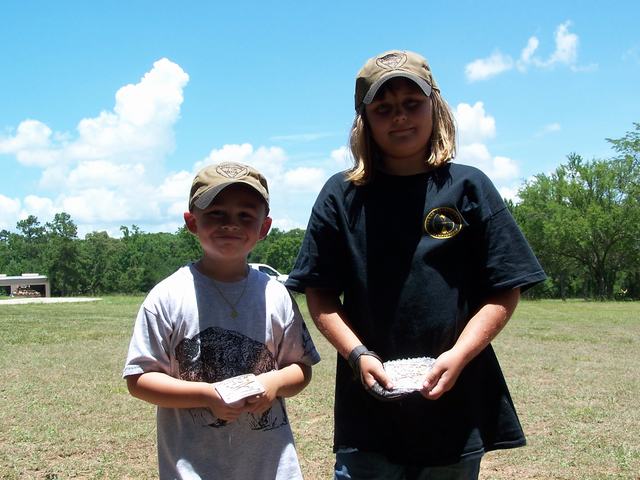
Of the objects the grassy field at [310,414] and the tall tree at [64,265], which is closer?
the grassy field at [310,414]

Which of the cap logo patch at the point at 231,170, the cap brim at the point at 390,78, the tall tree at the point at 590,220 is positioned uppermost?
the tall tree at the point at 590,220

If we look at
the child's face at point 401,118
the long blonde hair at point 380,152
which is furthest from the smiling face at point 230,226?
the child's face at point 401,118

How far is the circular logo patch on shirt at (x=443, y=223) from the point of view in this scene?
1968 millimetres

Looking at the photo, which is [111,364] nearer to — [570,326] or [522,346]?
[522,346]

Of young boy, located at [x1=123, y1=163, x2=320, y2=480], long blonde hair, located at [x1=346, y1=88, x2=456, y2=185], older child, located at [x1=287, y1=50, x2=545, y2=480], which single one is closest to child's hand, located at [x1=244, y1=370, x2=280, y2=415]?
young boy, located at [x1=123, y1=163, x2=320, y2=480]

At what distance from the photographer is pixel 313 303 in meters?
2.06

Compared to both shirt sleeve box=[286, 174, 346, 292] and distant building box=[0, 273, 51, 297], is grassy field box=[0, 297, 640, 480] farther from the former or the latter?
distant building box=[0, 273, 51, 297]

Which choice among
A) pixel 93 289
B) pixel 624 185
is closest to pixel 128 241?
pixel 93 289

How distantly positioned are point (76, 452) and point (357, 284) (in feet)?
12.4

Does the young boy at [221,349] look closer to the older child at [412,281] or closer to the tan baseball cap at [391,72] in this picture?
the older child at [412,281]

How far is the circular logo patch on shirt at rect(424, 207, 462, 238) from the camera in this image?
197cm

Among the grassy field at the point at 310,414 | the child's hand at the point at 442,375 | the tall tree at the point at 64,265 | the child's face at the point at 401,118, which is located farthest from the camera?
the tall tree at the point at 64,265

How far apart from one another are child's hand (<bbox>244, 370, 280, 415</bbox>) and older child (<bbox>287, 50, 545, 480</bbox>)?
8.1 inches

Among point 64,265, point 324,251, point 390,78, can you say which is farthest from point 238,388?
point 64,265
